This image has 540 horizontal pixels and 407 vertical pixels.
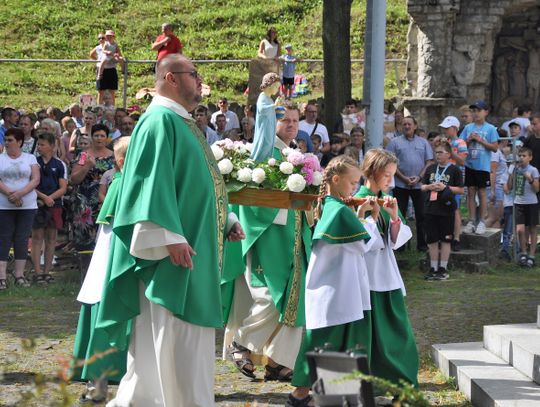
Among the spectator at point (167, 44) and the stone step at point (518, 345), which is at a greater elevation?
the spectator at point (167, 44)

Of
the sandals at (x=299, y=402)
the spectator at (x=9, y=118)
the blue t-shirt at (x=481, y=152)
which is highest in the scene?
the spectator at (x=9, y=118)

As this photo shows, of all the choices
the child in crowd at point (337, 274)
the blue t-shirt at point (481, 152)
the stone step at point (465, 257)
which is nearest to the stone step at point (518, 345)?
the child in crowd at point (337, 274)

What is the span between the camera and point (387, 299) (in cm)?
734

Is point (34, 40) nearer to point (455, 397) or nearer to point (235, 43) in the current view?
point (235, 43)

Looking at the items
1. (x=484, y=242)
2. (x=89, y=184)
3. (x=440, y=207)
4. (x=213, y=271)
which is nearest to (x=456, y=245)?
(x=484, y=242)

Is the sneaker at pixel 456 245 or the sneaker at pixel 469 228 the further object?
the sneaker at pixel 469 228

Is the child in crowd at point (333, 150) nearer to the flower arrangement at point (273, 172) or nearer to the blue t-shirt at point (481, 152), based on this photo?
the blue t-shirt at point (481, 152)

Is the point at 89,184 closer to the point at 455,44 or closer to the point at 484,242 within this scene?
the point at 484,242

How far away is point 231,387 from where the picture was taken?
7961 millimetres

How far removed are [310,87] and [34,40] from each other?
28.5ft

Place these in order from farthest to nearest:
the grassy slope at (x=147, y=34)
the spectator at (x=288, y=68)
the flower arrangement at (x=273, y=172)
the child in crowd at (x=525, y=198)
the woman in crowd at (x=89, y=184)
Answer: the grassy slope at (x=147, y=34)
the spectator at (x=288, y=68)
the child in crowd at (x=525, y=198)
the woman in crowd at (x=89, y=184)
the flower arrangement at (x=273, y=172)

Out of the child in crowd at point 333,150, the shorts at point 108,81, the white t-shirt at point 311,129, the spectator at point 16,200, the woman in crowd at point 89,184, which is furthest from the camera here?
the shorts at point 108,81

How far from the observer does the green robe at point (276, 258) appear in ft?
27.0

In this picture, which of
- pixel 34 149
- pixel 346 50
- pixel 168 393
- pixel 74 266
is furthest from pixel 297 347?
pixel 346 50
